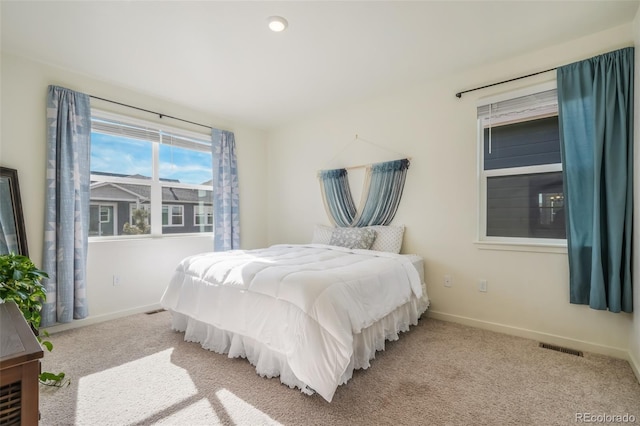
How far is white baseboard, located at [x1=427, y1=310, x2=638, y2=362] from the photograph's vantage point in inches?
89.5

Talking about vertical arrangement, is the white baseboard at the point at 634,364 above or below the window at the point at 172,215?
below

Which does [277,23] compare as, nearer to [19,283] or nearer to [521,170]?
[19,283]

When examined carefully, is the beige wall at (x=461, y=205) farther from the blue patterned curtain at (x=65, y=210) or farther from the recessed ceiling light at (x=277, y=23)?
the blue patterned curtain at (x=65, y=210)

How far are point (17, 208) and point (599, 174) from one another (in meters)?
4.74

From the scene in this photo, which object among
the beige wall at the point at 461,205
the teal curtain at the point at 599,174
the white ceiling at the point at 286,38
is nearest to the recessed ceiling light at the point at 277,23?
the white ceiling at the point at 286,38

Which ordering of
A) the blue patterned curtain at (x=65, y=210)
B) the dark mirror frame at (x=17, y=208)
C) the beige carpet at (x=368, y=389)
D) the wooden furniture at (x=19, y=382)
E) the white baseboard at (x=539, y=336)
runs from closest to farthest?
the wooden furniture at (x=19, y=382), the beige carpet at (x=368, y=389), the white baseboard at (x=539, y=336), the dark mirror frame at (x=17, y=208), the blue patterned curtain at (x=65, y=210)

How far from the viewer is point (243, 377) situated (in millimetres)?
1981

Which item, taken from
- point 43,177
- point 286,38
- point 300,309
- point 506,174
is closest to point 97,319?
point 43,177

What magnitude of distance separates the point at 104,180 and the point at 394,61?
3230 mm

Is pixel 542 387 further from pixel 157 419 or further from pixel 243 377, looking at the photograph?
pixel 157 419

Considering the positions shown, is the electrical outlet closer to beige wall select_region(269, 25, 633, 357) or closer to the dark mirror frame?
beige wall select_region(269, 25, 633, 357)

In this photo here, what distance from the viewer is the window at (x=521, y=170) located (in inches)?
104

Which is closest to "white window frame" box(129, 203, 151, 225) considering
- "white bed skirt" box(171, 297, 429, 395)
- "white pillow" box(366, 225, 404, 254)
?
"white bed skirt" box(171, 297, 429, 395)

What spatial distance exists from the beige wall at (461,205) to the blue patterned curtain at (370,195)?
0.37ft
